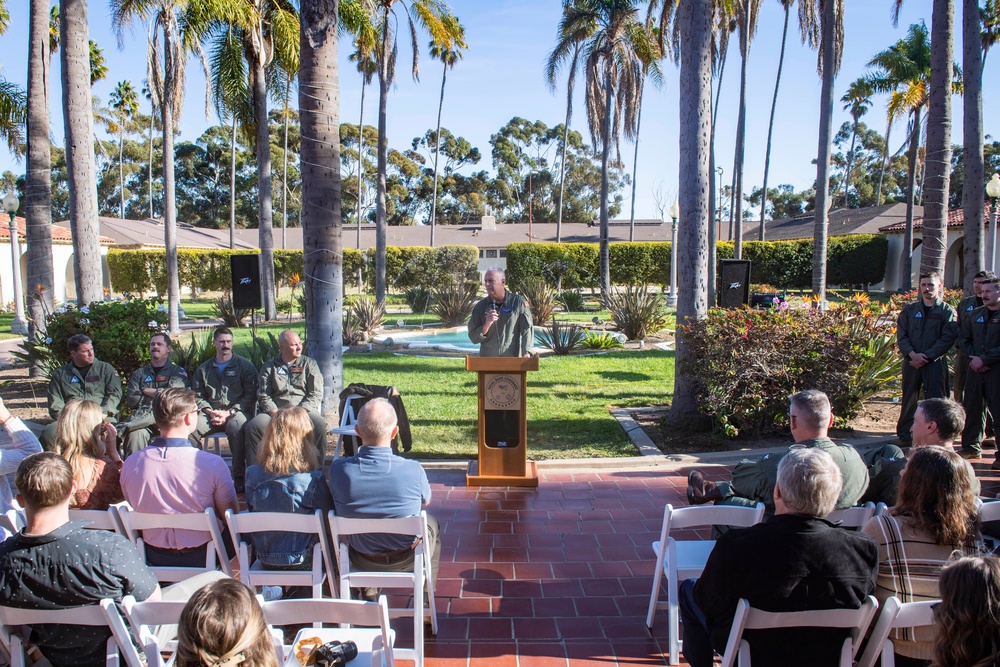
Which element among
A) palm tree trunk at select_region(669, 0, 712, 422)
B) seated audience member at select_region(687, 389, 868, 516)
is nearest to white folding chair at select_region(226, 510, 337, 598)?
seated audience member at select_region(687, 389, 868, 516)

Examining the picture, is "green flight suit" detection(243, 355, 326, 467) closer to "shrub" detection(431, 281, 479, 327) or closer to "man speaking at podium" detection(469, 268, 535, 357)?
"man speaking at podium" detection(469, 268, 535, 357)

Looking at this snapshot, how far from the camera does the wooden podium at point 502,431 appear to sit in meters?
Answer: 5.98

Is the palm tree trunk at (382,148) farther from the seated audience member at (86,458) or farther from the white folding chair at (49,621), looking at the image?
the white folding chair at (49,621)

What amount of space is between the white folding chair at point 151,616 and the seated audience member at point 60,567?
0.63ft

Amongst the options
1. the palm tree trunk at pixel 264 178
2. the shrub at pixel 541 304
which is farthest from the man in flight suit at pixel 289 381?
the palm tree trunk at pixel 264 178

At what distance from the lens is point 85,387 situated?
648 centimetres

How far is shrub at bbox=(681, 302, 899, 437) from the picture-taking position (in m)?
6.94

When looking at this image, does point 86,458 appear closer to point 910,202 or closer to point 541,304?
point 541,304

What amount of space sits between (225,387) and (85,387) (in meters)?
1.29

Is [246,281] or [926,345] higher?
[246,281]

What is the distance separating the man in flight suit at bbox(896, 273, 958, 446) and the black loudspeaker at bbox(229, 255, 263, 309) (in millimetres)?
9133

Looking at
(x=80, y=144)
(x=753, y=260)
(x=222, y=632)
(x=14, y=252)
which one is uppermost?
(x=80, y=144)

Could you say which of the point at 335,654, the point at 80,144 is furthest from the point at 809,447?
the point at 80,144

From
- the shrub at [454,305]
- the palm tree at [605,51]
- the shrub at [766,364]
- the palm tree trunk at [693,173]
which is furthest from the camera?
the palm tree at [605,51]
